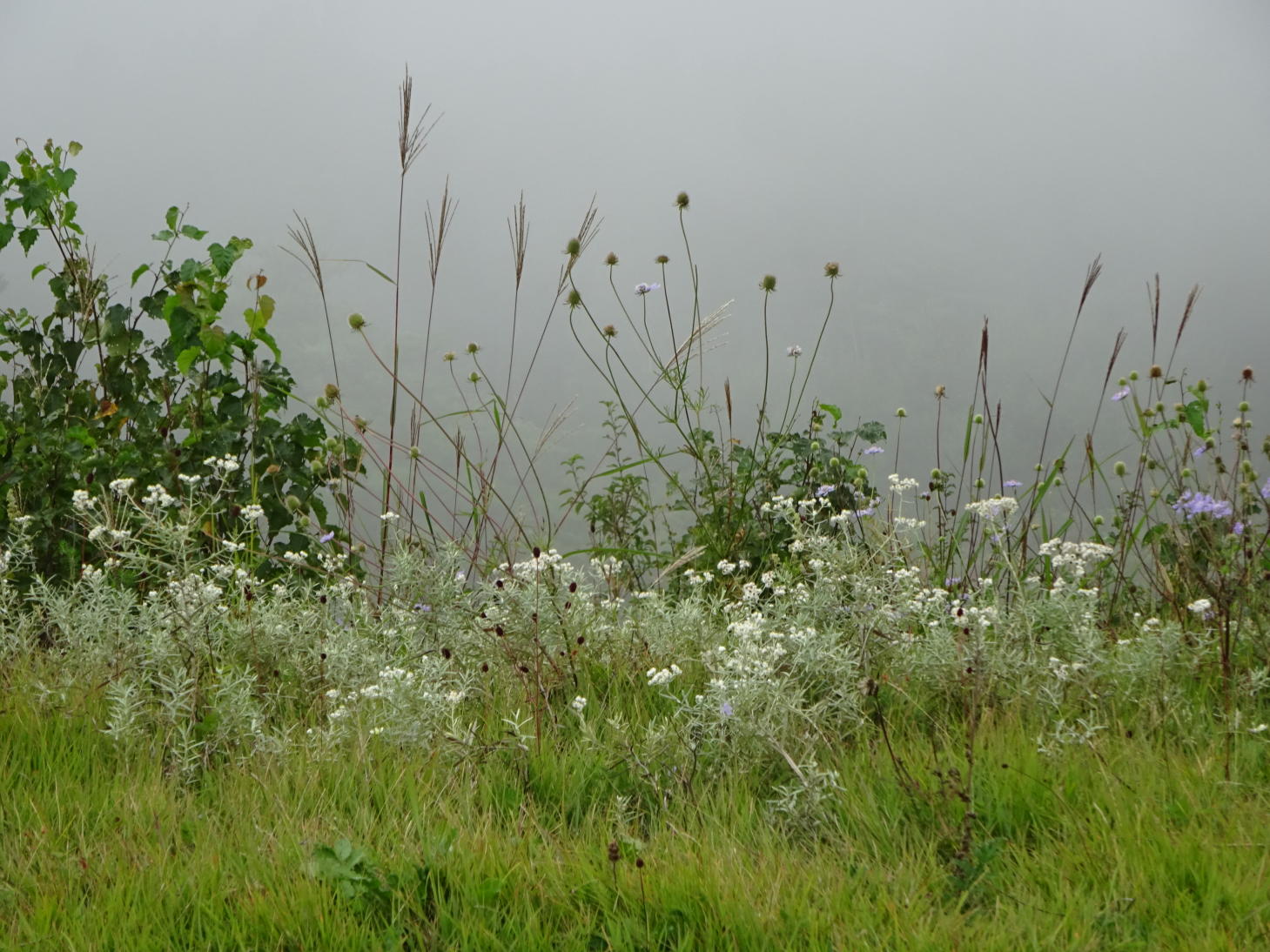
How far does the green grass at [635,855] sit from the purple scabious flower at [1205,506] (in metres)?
1.18

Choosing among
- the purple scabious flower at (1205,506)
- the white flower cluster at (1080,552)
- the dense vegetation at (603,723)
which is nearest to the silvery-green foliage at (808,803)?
the dense vegetation at (603,723)

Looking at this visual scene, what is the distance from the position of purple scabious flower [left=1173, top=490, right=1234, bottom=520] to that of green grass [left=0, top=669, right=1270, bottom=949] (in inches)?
46.4

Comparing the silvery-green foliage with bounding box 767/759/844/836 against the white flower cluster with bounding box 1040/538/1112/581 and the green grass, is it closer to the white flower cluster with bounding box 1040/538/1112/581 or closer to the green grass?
the green grass

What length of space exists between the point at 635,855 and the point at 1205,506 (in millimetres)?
2394

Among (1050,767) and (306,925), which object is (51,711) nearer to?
(306,925)

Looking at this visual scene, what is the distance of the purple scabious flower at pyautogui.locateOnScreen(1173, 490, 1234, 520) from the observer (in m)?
3.25

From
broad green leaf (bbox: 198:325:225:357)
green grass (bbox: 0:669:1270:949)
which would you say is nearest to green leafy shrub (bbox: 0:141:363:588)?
broad green leaf (bbox: 198:325:225:357)

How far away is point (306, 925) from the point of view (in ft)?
5.45

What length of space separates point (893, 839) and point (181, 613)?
1.90 metres

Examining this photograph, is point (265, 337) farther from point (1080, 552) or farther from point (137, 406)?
point (1080, 552)

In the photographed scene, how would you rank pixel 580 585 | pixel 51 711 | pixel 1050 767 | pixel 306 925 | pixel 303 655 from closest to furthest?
1. pixel 306 925
2. pixel 1050 767
3. pixel 51 711
4. pixel 303 655
5. pixel 580 585

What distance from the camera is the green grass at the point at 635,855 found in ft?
5.36

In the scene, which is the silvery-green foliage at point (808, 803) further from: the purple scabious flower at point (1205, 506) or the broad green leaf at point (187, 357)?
the broad green leaf at point (187, 357)

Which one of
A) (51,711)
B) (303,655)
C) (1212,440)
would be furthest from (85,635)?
(1212,440)
